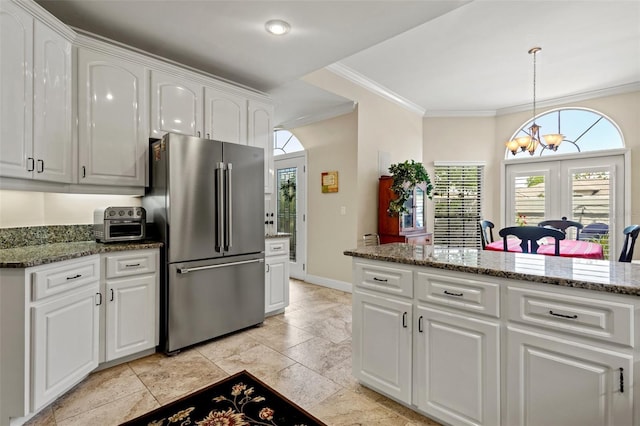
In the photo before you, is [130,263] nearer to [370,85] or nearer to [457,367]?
[457,367]

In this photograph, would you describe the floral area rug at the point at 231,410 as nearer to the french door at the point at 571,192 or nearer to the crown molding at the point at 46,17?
the crown molding at the point at 46,17

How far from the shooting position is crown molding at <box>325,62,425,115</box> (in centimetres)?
407

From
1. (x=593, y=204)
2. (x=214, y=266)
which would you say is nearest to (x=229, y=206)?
(x=214, y=266)

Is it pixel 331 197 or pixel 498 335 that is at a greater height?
pixel 331 197

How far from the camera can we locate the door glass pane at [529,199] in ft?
17.7

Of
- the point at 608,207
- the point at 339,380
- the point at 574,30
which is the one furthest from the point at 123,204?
the point at 608,207

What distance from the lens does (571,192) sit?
511 centimetres

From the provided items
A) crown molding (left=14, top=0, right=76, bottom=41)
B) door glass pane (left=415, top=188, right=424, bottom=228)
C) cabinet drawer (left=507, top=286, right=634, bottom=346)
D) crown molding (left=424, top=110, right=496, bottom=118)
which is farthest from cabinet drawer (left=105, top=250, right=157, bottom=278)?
crown molding (left=424, top=110, right=496, bottom=118)

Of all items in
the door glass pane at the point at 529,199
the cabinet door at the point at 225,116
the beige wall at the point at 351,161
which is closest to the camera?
the cabinet door at the point at 225,116

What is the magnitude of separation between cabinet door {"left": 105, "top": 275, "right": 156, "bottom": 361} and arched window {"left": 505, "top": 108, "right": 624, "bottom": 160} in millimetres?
5171

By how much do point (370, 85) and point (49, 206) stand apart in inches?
160

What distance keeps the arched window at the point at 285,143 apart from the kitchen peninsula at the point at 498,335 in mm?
3810

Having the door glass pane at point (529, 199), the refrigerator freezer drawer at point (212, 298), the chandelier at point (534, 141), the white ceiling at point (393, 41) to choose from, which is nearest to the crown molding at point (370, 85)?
the white ceiling at point (393, 41)

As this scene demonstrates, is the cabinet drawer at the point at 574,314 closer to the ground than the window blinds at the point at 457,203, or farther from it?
closer to the ground
